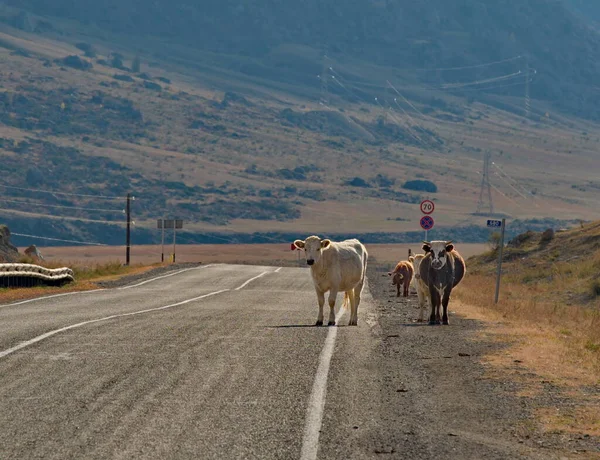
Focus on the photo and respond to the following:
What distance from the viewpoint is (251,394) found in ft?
42.7

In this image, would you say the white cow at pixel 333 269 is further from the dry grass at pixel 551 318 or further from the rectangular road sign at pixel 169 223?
the rectangular road sign at pixel 169 223

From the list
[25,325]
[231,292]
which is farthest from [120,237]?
[25,325]

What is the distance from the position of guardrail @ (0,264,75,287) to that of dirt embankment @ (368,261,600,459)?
58.1 feet

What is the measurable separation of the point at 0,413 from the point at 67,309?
14.5 m

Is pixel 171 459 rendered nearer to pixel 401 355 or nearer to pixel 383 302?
pixel 401 355

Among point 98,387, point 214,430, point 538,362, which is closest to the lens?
point 214,430

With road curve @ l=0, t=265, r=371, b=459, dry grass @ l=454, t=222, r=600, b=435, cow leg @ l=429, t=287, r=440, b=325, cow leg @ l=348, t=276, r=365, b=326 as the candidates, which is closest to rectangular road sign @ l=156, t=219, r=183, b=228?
dry grass @ l=454, t=222, r=600, b=435

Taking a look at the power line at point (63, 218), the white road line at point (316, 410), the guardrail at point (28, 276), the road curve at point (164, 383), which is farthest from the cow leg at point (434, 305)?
the power line at point (63, 218)

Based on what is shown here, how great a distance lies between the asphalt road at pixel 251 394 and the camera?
34.9 ft

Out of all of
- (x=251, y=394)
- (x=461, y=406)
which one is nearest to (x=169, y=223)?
(x=251, y=394)

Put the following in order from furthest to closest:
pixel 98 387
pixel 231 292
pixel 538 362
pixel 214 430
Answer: pixel 231 292
pixel 538 362
pixel 98 387
pixel 214 430

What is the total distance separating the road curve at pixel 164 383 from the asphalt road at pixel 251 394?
21 millimetres

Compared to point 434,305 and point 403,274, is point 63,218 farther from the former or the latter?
point 434,305

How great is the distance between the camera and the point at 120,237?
18688 cm
